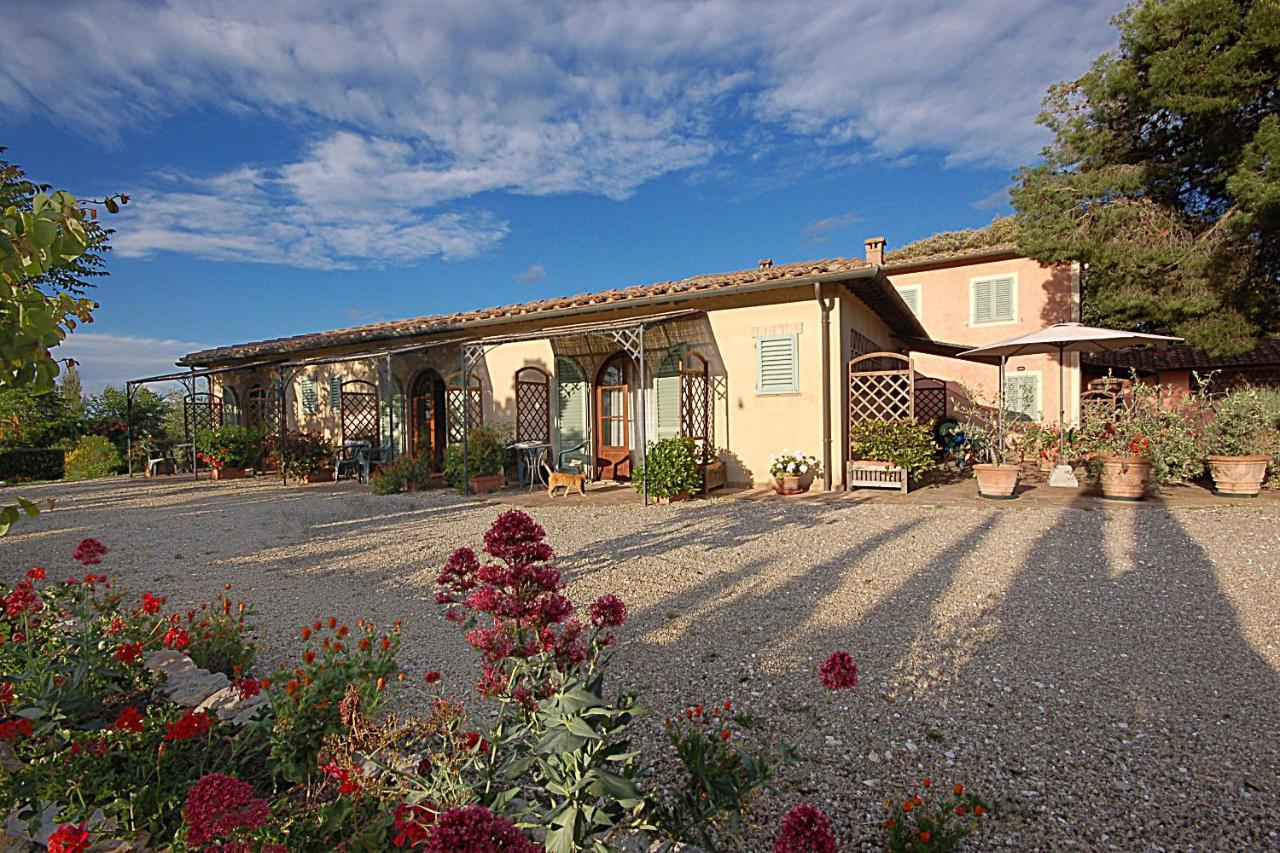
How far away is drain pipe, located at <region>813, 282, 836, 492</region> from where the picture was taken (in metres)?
8.67

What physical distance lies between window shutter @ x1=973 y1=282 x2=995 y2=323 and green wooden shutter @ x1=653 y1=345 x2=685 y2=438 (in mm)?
9615

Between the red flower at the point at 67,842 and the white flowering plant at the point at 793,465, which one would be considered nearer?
the red flower at the point at 67,842

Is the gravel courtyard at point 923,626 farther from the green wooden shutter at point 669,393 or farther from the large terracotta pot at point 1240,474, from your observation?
the green wooden shutter at point 669,393

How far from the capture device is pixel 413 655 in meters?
3.30

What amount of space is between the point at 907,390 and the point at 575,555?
17.9ft

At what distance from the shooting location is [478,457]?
395 inches

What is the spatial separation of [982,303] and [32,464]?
2285 cm

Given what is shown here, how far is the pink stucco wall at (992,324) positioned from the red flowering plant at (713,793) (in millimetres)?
14363

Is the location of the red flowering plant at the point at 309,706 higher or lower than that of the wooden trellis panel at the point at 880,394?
lower

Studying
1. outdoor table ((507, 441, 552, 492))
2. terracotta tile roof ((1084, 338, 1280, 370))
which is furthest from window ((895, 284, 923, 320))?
outdoor table ((507, 441, 552, 492))

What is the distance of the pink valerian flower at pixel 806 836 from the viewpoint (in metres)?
1.20

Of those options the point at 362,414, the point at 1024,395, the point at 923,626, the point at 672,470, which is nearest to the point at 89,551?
the point at 923,626

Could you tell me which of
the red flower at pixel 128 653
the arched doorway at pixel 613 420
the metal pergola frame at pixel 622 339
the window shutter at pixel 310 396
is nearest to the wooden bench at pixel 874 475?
the metal pergola frame at pixel 622 339

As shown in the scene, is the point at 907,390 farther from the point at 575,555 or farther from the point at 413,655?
the point at 413,655
